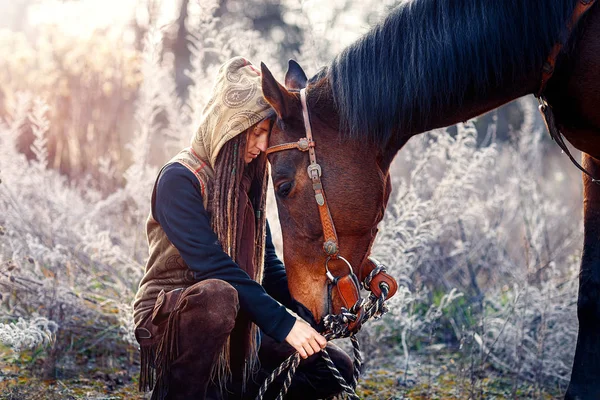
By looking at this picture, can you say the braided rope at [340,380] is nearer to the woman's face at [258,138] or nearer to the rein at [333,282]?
the rein at [333,282]

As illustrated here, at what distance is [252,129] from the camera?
2459mm

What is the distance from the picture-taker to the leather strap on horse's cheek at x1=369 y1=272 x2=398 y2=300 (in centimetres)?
247

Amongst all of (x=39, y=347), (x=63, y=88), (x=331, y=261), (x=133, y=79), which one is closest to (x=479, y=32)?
(x=331, y=261)

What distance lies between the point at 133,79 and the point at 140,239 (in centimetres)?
248

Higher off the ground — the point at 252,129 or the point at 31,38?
the point at 31,38

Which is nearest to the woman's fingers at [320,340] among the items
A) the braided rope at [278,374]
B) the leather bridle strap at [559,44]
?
the braided rope at [278,374]

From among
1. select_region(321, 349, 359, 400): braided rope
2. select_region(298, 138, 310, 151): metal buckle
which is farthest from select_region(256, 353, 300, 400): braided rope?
select_region(298, 138, 310, 151): metal buckle

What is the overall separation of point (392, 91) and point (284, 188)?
0.53 metres

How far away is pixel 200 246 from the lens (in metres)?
2.31

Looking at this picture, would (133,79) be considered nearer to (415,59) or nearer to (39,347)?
(39,347)

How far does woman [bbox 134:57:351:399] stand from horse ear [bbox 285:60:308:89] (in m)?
0.17

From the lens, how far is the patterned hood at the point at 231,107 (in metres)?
2.37

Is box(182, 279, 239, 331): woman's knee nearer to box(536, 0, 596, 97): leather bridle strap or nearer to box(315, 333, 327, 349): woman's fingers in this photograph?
box(315, 333, 327, 349): woman's fingers

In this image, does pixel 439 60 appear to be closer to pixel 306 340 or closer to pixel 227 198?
pixel 227 198
